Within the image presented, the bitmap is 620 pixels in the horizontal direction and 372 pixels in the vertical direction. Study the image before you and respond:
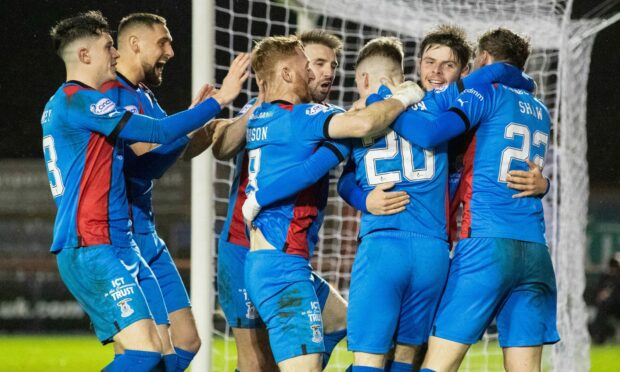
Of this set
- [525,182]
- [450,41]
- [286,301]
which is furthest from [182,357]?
[450,41]

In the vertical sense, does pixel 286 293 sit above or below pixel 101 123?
below

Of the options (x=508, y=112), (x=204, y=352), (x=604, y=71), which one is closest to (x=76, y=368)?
(x=204, y=352)

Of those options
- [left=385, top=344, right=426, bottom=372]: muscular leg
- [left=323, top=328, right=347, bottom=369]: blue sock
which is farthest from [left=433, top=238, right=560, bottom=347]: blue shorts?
[left=323, top=328, right=347, bottom=369]: blue sock

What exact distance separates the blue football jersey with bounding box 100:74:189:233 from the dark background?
11.9 metres

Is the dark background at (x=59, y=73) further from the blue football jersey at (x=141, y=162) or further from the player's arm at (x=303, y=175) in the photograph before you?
the player's arm at (x=303, y=175)

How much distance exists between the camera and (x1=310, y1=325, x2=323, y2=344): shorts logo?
3891mm

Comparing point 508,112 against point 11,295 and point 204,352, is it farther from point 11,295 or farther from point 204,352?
point 11,295

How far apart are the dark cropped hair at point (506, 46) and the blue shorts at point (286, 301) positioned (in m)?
1.35

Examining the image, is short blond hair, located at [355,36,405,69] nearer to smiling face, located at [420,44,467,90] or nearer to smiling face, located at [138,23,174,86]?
smiling face, located at [420,44,467,90]

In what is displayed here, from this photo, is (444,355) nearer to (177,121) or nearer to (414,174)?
(414,174)

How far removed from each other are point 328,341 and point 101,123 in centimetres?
167

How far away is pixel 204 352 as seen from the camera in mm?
5590

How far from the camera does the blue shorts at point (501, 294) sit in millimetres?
3906

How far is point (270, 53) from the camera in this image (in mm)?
4145
